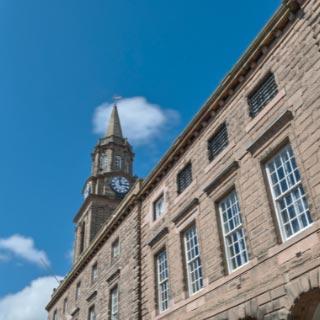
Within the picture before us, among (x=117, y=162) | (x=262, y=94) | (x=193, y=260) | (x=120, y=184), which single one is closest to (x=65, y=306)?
(x=120, y=184)

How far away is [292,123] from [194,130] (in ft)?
18.9

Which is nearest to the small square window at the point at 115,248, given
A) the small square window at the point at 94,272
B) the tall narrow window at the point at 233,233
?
the small square window at the point at 94,272

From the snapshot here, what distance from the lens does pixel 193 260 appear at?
14.7 meters

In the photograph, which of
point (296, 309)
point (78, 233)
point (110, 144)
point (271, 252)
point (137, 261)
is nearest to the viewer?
point (296, 309)

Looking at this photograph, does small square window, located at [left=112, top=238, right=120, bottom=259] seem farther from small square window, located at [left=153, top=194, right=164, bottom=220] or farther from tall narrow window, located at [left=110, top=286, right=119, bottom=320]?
small square window, located at [left=153, top=194, right=164, bottom=220]

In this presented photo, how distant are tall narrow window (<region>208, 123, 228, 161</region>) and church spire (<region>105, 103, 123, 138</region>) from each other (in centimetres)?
3427

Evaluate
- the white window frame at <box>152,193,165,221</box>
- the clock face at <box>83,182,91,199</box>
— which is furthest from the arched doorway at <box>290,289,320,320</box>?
the clock face at <box>83,182,91,199</box>

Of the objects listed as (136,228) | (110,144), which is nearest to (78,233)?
(110,144)

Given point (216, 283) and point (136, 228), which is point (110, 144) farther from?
point (216, 283)

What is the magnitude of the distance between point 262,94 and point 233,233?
4703 millimetres

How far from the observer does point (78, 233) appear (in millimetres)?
42031

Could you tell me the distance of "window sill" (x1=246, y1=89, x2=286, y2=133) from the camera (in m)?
12.1

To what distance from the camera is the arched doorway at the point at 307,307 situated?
9.58m

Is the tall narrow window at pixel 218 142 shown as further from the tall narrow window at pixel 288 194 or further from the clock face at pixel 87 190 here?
the clock face at pixel 87 190
